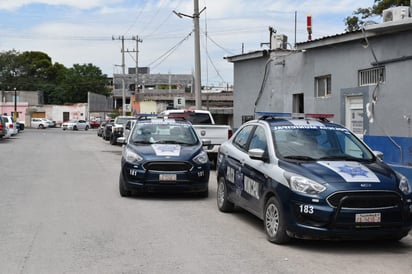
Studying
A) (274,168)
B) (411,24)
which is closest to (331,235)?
(274,168)

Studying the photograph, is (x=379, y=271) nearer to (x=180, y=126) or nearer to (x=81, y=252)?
(x=81, y=252)

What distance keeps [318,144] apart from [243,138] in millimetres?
1647

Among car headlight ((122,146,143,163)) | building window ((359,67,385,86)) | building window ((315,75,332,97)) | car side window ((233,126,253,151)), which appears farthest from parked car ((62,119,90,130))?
car side window ((233,126,253,151))

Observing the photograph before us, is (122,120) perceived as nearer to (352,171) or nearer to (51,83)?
(352,171)

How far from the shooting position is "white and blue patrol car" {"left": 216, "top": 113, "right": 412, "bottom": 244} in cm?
683

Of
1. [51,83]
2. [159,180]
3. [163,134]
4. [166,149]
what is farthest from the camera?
[51,83]

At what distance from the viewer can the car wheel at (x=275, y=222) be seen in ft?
23.7

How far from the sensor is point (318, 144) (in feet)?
26.9

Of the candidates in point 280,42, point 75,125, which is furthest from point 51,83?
point 280,42

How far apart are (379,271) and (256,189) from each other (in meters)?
2.38

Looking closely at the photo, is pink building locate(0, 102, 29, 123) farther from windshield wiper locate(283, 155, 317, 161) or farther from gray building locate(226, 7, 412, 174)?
windshield wiper locate(283, 155, 317, 161)

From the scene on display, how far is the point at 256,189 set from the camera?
815cm

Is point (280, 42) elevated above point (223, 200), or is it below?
above

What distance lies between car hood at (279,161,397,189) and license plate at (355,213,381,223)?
1.15ft
